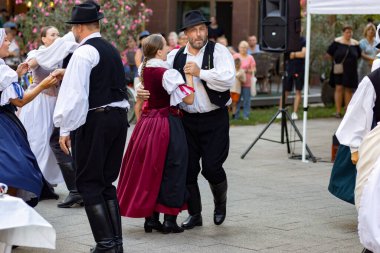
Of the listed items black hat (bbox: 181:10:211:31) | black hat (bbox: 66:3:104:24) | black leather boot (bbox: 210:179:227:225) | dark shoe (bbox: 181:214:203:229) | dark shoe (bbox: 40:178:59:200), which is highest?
black hat (bbox: 66:3:104:24)

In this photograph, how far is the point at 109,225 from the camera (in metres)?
6.94

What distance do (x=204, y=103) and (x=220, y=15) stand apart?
1955 centimetres

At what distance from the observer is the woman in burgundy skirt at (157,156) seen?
7.80 metres

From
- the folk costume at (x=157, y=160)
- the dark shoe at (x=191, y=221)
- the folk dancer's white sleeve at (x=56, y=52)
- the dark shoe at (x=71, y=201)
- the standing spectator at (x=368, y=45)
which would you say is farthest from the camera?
the standing spectator at (x=368, y=45)

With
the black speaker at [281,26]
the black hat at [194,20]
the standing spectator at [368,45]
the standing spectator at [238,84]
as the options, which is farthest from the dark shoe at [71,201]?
the standing spectator at [368,45]

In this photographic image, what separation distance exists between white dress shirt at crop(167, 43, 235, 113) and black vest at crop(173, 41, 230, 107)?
0.11 feet

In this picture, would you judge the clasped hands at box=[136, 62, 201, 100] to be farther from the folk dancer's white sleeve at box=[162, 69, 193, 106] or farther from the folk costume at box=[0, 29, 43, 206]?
the folk costume at box=[0, 29, 43, 206]

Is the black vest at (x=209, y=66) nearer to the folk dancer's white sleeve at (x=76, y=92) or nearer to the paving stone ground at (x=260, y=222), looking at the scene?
the paving stone ground at (x=260, y=222)

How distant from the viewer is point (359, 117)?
22.0 ft

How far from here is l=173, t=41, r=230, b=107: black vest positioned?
792cm

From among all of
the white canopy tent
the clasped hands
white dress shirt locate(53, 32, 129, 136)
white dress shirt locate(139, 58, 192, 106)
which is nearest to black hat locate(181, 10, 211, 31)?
the clasped hands

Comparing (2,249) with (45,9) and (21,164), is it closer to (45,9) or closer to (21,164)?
(21,164)

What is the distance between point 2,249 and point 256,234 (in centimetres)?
285

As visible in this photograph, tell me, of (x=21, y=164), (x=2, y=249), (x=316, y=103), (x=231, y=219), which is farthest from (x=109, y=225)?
(x=316, y=103)
